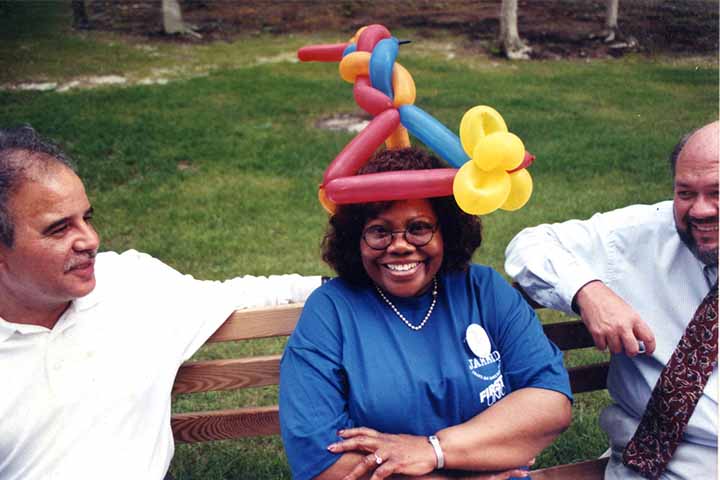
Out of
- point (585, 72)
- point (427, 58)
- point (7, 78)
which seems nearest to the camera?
point (7, 78)

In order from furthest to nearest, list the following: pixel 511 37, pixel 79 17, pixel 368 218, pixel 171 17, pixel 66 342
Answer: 1. pixel 79 17
2. pixel 171 17
3. pixel 511 37
4. pixel 368 218
5. pixel 66 342

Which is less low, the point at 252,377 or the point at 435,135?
the point at 435,135

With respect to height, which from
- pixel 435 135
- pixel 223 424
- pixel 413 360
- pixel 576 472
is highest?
pixel 435 135

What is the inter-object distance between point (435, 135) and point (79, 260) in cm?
120

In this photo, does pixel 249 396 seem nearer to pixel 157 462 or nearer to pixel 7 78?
→ pixel 157 462

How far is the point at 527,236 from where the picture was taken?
301cm

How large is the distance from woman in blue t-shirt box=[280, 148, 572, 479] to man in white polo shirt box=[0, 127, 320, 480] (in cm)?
51

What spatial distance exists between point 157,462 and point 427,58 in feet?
38.9

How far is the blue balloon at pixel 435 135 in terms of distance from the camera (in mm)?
2400

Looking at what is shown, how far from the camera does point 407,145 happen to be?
2.71 meters

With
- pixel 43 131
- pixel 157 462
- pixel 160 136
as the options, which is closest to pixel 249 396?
pixel 157 462

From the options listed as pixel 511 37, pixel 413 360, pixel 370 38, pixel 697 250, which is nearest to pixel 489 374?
pixel 413 360

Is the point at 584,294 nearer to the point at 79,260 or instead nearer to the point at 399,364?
the point at 399,364

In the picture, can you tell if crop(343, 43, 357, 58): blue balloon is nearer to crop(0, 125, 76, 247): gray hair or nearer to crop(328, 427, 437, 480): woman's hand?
crop(0, 125, 76, 247): gray hair
